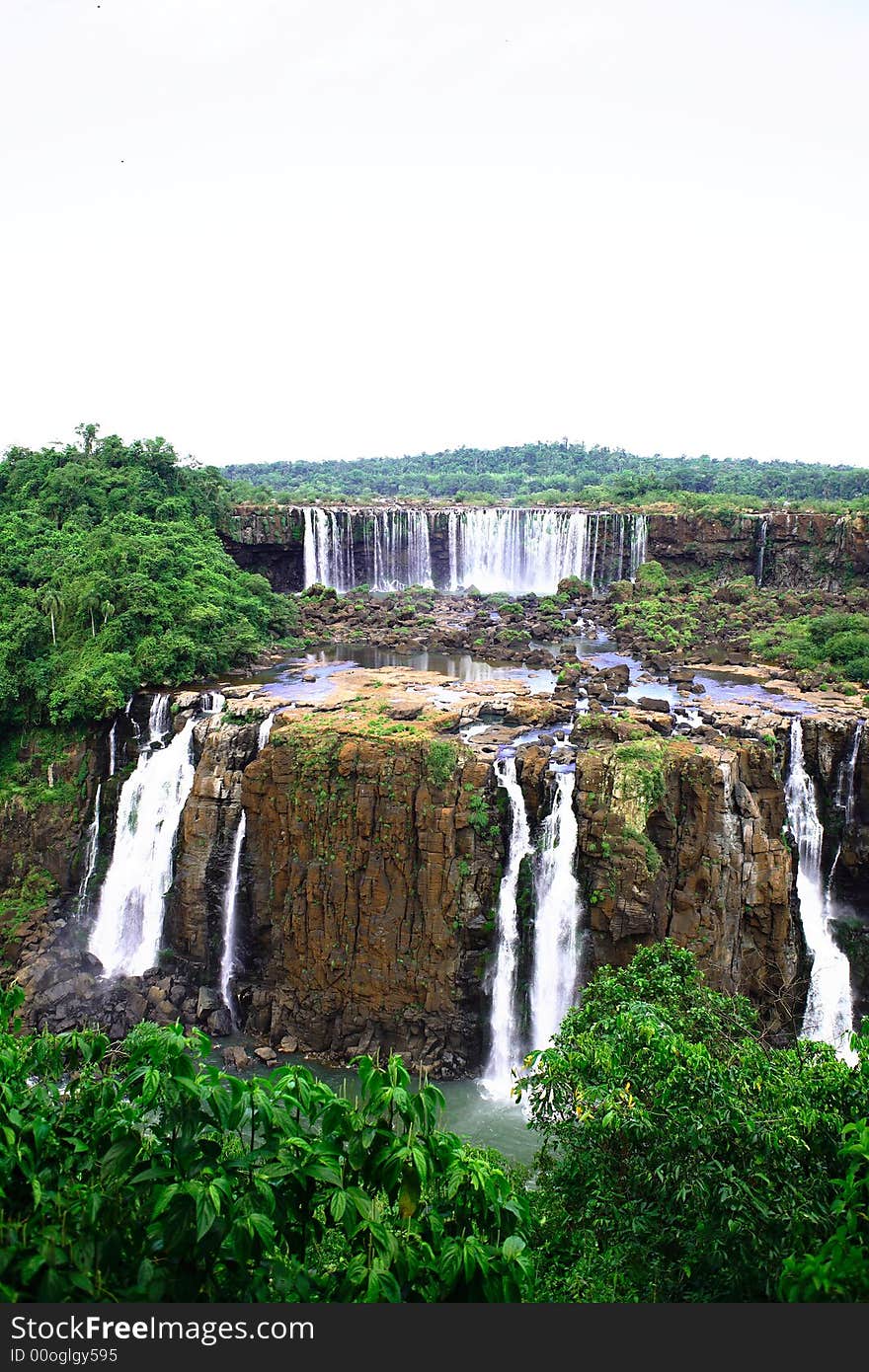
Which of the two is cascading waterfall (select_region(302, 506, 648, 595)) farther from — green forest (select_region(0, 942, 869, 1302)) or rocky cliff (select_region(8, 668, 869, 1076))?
green forest (select_region(0, 942, 869, 1302))

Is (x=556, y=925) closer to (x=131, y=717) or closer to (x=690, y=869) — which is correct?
(x=690, y=869)

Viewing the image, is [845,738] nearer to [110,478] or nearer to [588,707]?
[588,707]

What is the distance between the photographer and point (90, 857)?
23250 mm

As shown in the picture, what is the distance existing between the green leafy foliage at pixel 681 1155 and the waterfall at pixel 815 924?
9.77m

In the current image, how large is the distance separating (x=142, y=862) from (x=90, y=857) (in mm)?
1729

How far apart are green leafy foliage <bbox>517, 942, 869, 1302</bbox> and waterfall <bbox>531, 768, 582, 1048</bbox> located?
25.2ft

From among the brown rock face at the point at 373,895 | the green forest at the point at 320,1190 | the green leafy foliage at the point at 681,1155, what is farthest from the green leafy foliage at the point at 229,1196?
the brown rock face at the point at 373,895

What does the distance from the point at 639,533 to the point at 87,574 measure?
23.2 m

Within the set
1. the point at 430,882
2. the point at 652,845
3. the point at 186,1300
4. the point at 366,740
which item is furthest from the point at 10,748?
the point at 186,1300

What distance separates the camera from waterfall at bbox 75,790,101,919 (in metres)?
22.9

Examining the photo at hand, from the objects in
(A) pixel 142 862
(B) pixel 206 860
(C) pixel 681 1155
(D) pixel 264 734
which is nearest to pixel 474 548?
(D) pixel 264 734

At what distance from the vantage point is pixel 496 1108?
57.1 ft

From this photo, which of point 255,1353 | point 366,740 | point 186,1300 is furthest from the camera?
point 366,740

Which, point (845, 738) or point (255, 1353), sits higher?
point (255, 1353)
